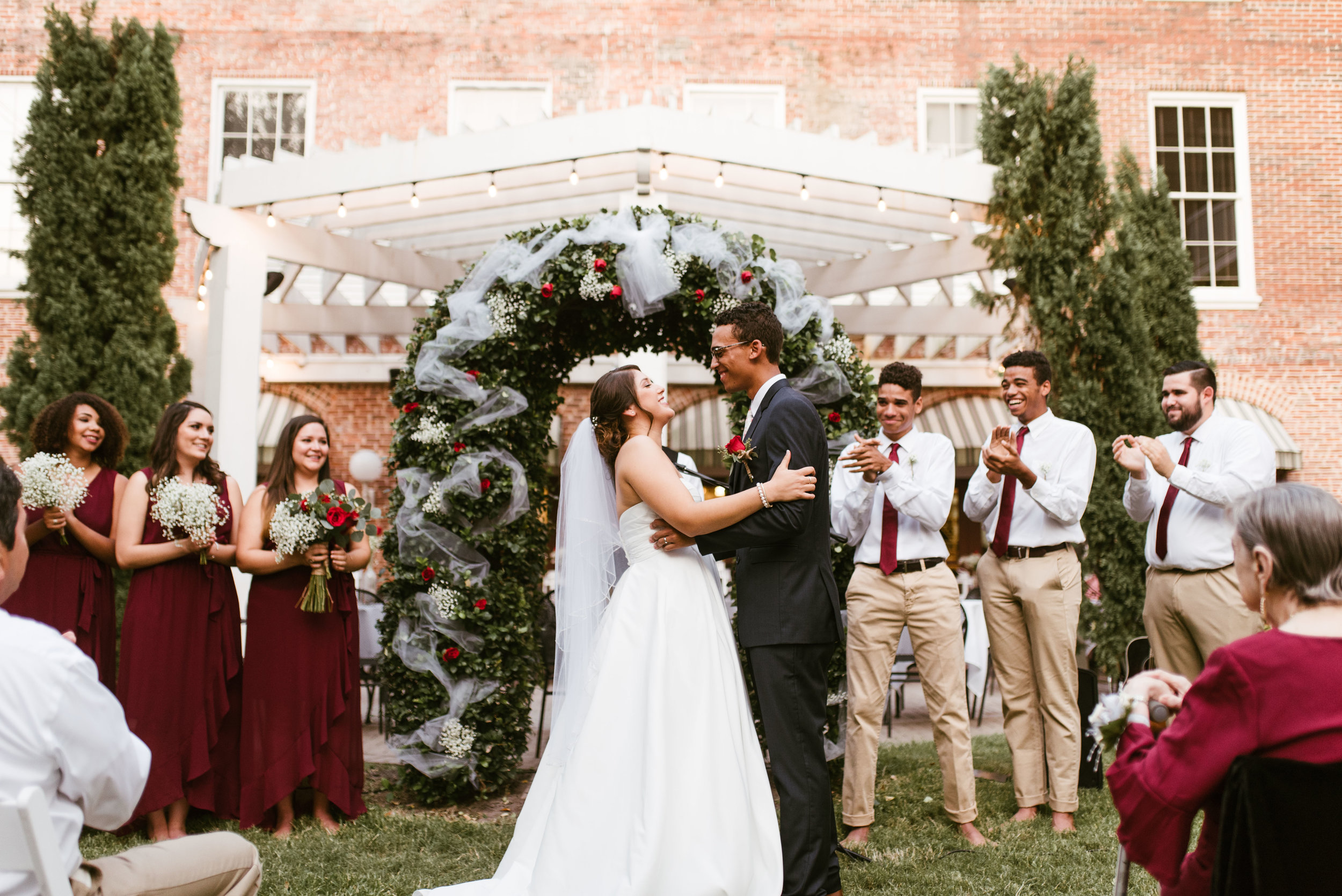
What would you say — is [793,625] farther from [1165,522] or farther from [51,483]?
[51,483]

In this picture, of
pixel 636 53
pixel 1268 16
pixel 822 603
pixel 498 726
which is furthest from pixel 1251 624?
pixel 1268 16

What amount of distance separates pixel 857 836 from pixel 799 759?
1.32m

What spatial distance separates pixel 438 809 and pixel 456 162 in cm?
520

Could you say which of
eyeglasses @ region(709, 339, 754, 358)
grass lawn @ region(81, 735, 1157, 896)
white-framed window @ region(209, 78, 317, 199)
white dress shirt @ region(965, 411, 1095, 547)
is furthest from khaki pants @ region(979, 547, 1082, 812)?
white-framed window @ region(209, 78, 317, 199)

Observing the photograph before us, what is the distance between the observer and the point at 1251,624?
4.48 meters

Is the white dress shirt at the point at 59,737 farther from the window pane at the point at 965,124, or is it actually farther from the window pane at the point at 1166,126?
the window pane at the point at 1166,126

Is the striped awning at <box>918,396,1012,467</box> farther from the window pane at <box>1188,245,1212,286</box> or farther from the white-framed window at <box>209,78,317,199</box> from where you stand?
the white-framed window at <box>209,78,317,199</box>

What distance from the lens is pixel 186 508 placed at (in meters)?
4.54

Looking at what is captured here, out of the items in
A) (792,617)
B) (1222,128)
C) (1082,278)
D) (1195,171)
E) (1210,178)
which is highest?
(1222,128)

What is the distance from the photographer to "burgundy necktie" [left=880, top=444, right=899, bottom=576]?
4609 mm

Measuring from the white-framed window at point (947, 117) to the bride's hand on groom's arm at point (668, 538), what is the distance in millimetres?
12111

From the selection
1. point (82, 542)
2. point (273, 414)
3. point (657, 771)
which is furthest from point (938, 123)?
point (657, 771)

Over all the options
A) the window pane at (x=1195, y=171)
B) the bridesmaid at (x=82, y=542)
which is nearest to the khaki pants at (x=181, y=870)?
the bridesmaid at (x=82, y=542)

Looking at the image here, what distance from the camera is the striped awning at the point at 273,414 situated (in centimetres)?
1361
